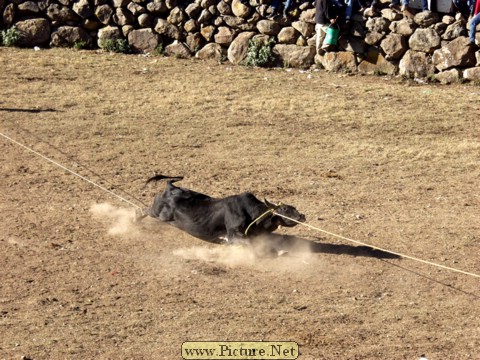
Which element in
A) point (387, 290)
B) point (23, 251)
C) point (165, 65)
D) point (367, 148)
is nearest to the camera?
point (387, 290)

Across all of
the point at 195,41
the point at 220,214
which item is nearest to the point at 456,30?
the point at 195,41

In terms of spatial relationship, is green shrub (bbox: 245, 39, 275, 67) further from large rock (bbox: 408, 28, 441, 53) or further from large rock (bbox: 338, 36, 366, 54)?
large rock (bbox: 408, 28, 441, 53)

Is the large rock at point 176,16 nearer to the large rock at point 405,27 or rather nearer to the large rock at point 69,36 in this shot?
the large rock at point 69,36

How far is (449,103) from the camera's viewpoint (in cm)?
1502

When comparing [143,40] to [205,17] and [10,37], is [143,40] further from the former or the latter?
[10,37]

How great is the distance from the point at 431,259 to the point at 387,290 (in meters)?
0.95

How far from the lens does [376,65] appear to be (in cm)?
1695

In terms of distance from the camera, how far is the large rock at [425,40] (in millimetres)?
16375

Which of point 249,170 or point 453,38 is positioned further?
point 453,38

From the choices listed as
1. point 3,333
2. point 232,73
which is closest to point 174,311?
point 3,333

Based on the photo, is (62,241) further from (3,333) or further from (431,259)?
(431,259)

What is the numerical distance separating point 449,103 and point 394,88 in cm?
123

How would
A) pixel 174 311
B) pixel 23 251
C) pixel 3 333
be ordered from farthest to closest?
pixel 23 251
pixel 174 311
pixel 3 333

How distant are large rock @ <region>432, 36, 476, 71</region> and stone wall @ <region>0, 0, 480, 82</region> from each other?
0.02m
